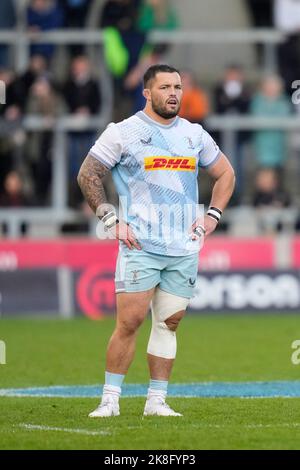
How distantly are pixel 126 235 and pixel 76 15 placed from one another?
14.3 m

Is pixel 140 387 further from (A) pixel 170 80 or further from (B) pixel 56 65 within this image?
(B) pixel 56 65

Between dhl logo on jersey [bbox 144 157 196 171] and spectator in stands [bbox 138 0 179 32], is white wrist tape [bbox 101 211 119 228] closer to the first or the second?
dhl logo on jersey [bbox 144 157 196 171]

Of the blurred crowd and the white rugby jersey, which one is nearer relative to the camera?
the white rugby jersey

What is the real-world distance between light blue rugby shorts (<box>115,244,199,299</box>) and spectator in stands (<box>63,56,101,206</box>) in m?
12.2

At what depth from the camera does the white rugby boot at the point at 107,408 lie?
9758 mm

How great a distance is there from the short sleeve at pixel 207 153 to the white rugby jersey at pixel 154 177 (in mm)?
145

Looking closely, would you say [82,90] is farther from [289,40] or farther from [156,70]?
[156,70]

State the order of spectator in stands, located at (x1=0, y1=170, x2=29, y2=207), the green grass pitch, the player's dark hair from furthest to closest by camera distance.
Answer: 1. spectator in stands, located at (x1=0, y1=170, x2=29, y2=207)
2. the player's dark hair
3. the green grass pitch

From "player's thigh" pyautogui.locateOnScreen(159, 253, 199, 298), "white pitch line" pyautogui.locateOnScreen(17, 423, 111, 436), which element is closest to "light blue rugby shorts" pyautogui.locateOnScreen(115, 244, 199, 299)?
"player's thigh" pyautogui.locateOnScreen(159, 253, 199, 298)

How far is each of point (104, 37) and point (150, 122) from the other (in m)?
→ 12.4

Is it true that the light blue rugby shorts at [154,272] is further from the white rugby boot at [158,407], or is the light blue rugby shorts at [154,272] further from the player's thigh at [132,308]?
the white rugby boot at [158,407]

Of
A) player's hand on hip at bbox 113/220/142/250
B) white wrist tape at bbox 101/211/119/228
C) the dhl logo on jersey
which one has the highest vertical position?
the dhl logo on jersey

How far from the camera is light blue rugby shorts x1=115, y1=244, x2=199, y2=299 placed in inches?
Result: 386
